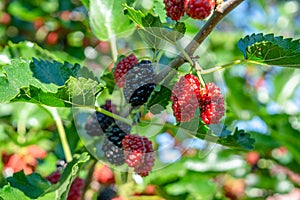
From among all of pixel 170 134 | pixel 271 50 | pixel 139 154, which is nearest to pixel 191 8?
pixel 271 50

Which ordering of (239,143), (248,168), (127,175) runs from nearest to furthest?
(239,143) < (127,175) < (248,168)

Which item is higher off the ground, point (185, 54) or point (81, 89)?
point (185, 54)

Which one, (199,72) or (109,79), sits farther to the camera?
(109,79)

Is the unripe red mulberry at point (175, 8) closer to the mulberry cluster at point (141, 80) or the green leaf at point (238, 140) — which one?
the mulberry cluster at point (141, 80)

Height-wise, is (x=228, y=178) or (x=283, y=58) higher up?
(x=283, y=58)

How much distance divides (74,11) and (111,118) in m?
1.22

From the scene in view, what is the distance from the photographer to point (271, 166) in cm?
207

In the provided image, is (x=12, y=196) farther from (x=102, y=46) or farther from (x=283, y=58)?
(x=102, y=46)

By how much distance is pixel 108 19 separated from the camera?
1.21 m

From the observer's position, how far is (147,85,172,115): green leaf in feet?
3.04

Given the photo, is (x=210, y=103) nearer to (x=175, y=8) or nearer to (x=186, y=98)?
(x=186, y=98)

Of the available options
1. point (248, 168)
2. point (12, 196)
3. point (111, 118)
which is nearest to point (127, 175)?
point (111, 118)

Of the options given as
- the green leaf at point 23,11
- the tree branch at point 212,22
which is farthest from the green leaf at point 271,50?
the green leaf at point 23,11

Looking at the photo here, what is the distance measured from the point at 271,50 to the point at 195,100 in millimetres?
141
